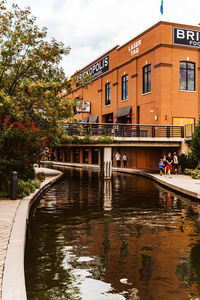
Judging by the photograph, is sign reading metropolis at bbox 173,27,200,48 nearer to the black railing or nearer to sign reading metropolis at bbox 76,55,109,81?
the black railing

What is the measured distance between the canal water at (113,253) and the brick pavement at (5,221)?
1.67 ft

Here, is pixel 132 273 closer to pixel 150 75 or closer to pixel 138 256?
pixel 138 256

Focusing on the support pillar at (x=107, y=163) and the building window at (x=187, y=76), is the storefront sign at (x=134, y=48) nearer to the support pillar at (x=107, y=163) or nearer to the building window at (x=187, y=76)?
the building window at (x=187, y=76)

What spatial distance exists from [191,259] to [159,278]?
1.24m

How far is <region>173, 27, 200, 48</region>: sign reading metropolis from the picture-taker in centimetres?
3355

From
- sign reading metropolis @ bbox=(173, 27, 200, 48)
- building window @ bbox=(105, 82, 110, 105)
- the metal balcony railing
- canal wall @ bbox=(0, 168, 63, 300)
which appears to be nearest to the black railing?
the metal balcony railing

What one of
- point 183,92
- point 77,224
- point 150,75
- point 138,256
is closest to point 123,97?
point 150,75

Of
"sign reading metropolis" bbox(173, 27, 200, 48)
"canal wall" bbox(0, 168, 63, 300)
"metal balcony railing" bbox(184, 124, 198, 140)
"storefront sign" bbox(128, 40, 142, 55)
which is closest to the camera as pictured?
"canal wall" bbox(0, 168, 63, 300)

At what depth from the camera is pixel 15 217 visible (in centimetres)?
905

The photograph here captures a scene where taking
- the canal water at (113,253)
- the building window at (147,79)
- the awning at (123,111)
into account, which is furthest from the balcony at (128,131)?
the canal water at (113,253)

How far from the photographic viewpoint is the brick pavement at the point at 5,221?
238 inches

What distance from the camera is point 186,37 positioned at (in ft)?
111

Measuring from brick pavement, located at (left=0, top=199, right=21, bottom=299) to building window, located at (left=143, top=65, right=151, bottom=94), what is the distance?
25.7 m

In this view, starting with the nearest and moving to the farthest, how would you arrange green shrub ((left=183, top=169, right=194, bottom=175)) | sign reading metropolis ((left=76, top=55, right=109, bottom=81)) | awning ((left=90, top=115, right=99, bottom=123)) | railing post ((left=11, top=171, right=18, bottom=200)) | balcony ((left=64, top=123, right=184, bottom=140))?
1. railing post ((left=11, top=171, right=18, bottom=200))
2. green shrub ((left=183, top=169, right=194, bottom=175))
3. balcony ((left=64, top=123, right=184, bottom=140))
4. sign reading metropolis ((left=76, top=55, right=109, bottom=81))
5. awning ((left=90, top=115, right=99, bottom=123))
